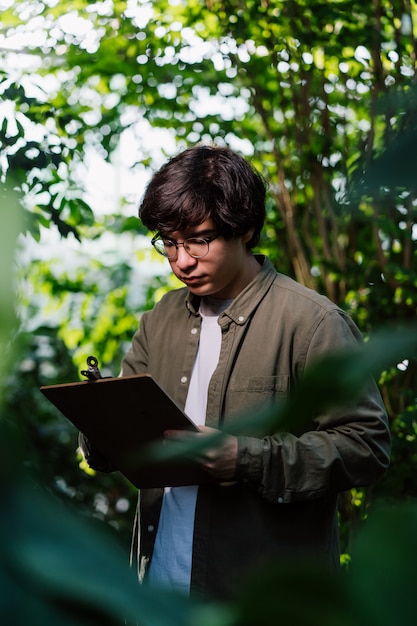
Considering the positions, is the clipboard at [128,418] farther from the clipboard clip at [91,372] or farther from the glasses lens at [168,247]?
the glasses lens at [168,247]

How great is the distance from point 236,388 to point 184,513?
0.94 ft

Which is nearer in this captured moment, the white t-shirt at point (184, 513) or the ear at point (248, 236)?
the white t-shirt at point (184, 513)

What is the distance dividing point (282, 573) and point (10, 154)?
2278 millimetres

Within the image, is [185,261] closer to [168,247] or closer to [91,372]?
[168,247]

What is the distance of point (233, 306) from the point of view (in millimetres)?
2027

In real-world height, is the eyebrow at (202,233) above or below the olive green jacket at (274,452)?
above

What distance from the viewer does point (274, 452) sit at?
1800 mm

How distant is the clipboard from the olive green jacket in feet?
0.37

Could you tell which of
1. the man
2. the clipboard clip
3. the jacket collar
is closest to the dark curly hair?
the man

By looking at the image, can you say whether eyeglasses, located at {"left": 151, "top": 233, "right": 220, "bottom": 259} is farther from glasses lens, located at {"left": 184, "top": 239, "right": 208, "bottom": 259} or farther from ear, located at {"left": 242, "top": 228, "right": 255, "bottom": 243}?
ear, located at {"left": 242, "top": 228, "right": 255, "bottom": 243}

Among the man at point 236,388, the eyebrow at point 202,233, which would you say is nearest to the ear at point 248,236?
the man at point 236,388

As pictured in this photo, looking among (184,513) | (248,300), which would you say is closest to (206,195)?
(248,300)

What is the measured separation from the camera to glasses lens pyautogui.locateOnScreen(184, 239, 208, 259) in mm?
1979

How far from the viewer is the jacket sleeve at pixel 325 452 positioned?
1790mm
